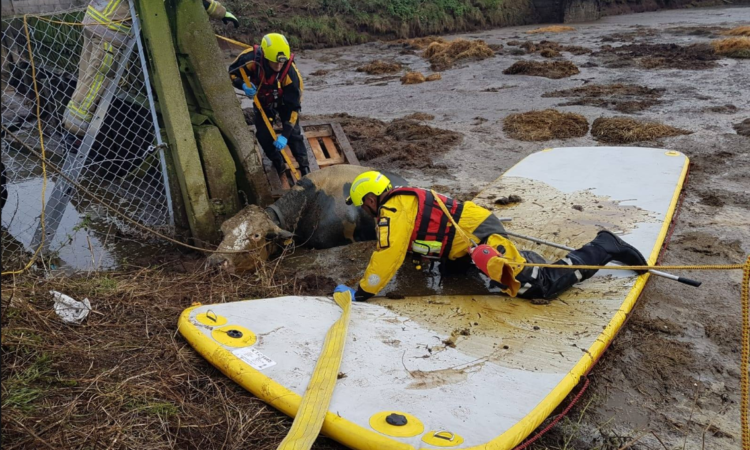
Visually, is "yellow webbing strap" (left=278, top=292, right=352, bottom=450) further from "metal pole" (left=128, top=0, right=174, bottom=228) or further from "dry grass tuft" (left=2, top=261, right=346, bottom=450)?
"metal pole" (left=128, top=0, right=174, bottom=228)

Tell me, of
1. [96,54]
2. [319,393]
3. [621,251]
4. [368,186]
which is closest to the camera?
[319,393]

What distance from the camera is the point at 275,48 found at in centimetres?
568

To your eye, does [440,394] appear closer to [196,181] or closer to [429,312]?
[429,312]

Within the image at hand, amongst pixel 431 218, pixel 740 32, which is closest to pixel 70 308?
pixel 431 218

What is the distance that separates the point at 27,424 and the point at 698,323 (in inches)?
146

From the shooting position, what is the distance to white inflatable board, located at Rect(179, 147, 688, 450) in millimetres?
2559

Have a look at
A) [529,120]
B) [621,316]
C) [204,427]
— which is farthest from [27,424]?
[529,120]

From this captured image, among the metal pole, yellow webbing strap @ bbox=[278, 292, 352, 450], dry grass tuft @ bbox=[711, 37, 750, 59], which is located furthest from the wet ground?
the metal pole

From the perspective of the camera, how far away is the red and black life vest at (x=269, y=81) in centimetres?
586

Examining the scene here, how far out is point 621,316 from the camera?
3592mm

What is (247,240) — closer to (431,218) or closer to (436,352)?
(431,218)

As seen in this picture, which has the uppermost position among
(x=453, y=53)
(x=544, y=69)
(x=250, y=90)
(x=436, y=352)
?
(x=250, y=90)

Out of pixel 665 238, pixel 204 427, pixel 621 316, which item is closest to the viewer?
pixel 204 427

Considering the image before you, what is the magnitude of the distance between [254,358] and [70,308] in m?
1.12
